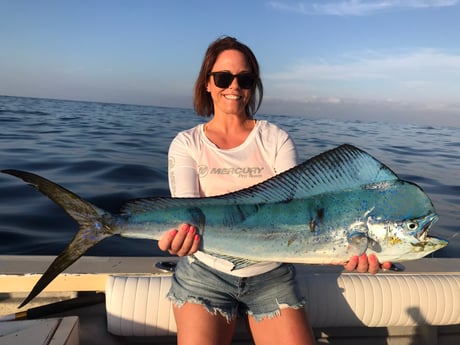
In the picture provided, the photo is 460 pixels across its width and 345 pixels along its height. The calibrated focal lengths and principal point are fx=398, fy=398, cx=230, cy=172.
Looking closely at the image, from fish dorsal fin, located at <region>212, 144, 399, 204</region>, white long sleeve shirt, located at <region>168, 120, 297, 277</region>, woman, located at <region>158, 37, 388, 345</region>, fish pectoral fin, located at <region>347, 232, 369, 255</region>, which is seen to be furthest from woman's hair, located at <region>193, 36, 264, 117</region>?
fish pectoral fin, located at <region>347, 232, 369, 255</region>

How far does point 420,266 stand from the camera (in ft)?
11.3

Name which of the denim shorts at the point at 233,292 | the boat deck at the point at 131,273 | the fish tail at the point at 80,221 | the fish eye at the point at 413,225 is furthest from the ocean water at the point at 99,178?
the fish eye at the point at 413,225

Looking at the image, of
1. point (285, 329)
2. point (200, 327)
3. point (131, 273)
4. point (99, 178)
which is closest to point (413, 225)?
point (285, 329)

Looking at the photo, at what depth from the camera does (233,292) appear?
2441 mm

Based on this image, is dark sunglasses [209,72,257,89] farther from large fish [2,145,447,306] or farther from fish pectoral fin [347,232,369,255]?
fish pectoral fin [347,232,369,255]

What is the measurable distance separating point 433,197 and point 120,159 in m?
7.97

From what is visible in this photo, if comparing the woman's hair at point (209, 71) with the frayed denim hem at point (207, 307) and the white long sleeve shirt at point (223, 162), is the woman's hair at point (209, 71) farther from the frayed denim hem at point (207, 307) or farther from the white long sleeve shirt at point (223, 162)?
the frayed denim hem at point (207, 307)

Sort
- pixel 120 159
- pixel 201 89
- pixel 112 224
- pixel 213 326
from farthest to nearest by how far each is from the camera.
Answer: pixel 120 159
pixel 201 89
pixel 213 326
pixel 112 224

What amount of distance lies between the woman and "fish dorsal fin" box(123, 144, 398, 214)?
0.43m


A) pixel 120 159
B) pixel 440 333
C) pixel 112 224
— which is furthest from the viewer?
pixel 120 159

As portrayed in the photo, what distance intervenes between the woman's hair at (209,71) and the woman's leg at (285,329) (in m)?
1.47

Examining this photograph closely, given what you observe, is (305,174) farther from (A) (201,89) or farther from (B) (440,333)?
(B) (440,333)

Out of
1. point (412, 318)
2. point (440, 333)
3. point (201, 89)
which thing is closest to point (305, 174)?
point (201, 89)

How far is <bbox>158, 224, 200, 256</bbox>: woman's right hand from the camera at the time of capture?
74.7 inches
